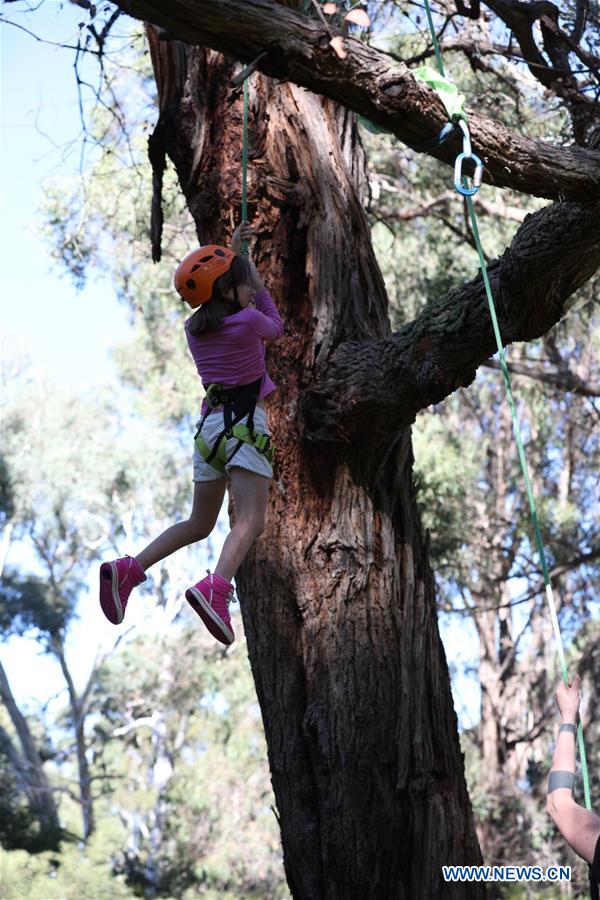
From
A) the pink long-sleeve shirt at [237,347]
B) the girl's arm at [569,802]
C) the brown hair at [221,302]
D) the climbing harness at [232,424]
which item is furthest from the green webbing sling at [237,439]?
the girl's arm at [569,802]

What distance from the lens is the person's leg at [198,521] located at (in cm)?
390

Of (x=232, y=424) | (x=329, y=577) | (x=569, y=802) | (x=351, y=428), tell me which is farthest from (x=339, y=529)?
(x=569, y=802)

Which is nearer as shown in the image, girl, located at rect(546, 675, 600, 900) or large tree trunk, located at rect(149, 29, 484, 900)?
girl, located at rect(546, 675, 600, 900)

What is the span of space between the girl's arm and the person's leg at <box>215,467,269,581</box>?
1303 mm

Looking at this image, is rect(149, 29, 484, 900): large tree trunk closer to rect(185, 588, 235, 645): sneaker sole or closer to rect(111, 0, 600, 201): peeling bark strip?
rect(185, 588, 235, 645): sneaker sole

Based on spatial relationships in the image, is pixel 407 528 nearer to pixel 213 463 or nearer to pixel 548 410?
pixel 213 463

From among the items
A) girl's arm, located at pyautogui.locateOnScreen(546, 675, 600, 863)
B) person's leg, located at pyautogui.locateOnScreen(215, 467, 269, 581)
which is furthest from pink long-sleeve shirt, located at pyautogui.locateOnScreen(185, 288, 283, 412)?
girl's arm, located at pyautogui.locateOnScreen(546, 675, 600, 863)

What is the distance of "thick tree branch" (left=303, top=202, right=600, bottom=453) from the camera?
11.3 ft

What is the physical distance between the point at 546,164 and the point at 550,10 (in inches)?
116

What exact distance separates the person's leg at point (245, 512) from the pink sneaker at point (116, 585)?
310 millimetres

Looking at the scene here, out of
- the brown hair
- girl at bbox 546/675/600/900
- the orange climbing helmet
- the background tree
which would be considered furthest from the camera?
the background tree

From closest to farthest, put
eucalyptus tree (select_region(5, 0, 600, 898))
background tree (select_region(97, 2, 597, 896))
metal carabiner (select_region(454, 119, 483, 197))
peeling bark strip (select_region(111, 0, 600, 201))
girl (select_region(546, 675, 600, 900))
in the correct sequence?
1. girl (select_region(546, 675, 600, 900))
2. peeling bark strip (select_region(111, 0, 600, 201))
3. metal carabiner (select_region(454, 119, 483, 197))
4. eucalyptus tree (select_region(5, 0, 600, 898))
5. background tree (select_region(97, 2, 597, 896))

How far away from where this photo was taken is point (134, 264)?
1317 centimetres

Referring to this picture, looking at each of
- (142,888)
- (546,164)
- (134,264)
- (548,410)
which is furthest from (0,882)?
(546,164)
